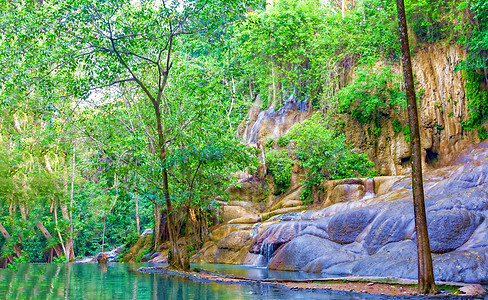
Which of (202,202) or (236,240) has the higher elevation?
(202,202)

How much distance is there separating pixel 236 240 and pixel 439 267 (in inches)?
470

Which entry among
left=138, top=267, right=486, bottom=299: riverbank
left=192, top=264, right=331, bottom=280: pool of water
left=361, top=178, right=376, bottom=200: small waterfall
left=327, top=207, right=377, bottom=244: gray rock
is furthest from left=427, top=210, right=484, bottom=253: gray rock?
left=361, top=178, right=376, bottom=200: small waterfall

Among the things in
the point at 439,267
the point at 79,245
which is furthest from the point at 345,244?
the point at 79,245

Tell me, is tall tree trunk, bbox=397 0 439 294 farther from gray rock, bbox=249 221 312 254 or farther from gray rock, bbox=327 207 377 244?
gray rock, bbox=249 221 312 254

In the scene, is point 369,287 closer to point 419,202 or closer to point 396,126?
point 419,202

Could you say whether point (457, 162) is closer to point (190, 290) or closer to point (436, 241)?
point (436, 241)

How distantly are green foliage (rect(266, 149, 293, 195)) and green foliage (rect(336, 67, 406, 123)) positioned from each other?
16.3 ft

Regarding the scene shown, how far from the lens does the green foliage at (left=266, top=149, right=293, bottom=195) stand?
2681 centimetres

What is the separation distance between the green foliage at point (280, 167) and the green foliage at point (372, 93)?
4.98 m

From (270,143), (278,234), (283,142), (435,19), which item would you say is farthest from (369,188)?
(270,143)

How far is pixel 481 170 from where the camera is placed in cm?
1485

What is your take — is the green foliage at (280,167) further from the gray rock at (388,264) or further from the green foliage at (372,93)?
the gray rock at (388,264)

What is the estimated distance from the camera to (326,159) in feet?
77.3

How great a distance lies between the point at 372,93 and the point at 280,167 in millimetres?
7306
